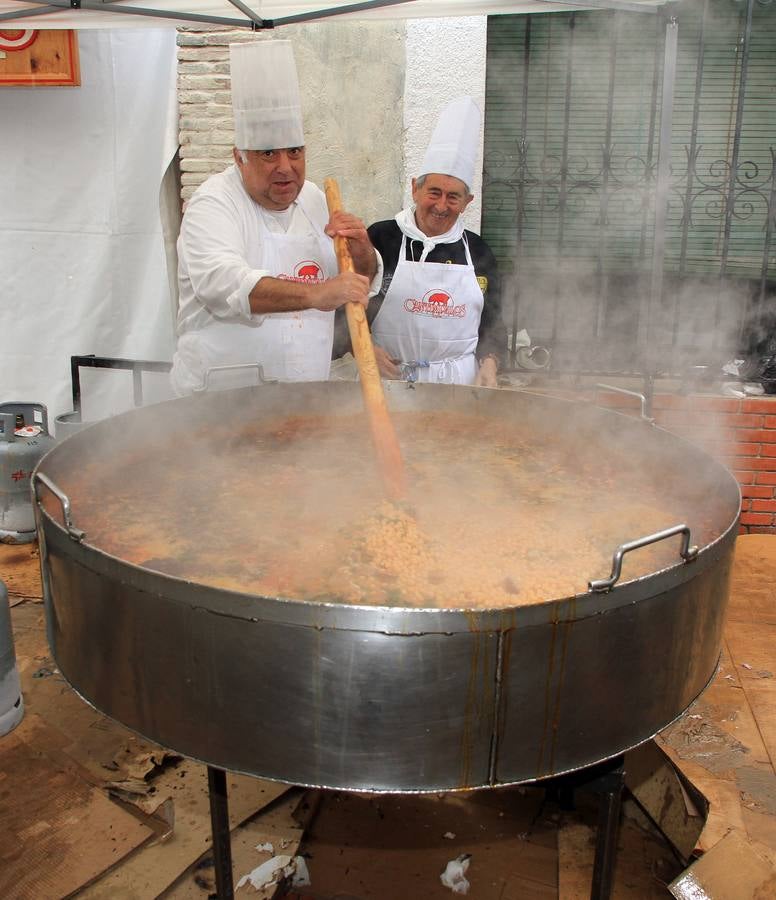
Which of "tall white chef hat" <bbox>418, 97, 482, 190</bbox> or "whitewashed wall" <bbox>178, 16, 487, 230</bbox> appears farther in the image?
"whitewashed wall" <bbox>178, 16, 487, 230</bbox>

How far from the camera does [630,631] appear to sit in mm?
1295

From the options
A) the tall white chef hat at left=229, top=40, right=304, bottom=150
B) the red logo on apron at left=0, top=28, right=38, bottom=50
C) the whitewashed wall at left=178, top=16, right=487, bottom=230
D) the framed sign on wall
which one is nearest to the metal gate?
the whitewashed wall at left=178, top=16, right=487, bottom=230

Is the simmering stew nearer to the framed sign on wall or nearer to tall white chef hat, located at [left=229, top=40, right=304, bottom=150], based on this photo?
tall white chef hat, located at [left=229, top=40, right=304, bottom=150]

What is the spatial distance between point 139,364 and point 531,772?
11.1 ft

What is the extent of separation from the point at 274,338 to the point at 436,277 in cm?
71

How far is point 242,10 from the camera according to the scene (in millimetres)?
3211

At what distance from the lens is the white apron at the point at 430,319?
3.20m

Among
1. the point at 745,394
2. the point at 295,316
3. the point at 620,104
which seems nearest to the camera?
the point at 295,316

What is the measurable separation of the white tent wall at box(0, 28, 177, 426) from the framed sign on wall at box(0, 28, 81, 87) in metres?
0.13

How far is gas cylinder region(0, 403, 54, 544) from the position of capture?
13.1 feet

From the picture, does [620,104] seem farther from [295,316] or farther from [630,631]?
[630,631]

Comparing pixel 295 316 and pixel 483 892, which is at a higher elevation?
pixel 295 316

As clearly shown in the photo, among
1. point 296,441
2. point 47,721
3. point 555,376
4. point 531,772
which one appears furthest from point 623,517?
point 555,376

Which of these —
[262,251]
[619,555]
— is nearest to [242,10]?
[262,251]
